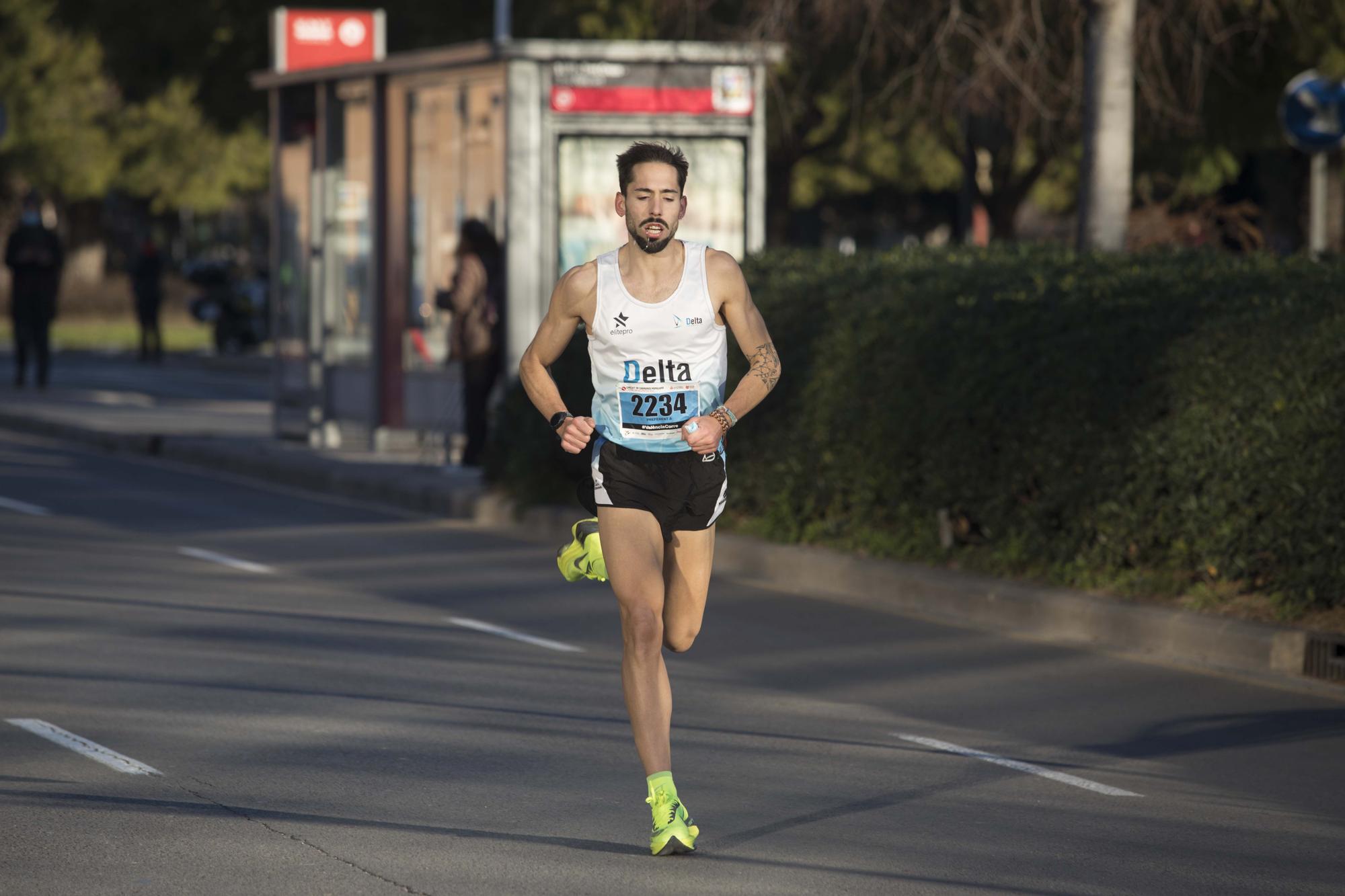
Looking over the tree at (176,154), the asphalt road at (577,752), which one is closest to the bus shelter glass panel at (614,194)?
the asphalt road at (577,752)

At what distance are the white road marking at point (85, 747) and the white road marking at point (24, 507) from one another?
7.05m

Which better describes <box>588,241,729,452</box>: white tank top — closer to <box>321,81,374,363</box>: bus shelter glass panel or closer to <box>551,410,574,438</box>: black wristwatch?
<box>551,410,574,438</box>: black wristwatch

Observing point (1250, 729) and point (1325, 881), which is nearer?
point (1325, 881)

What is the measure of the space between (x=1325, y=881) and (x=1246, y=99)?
16.0 m

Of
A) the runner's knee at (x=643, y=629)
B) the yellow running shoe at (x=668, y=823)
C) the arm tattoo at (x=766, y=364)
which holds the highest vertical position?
the arm tattoo at (x=766, y=364)

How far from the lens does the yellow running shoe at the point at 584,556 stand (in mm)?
6406

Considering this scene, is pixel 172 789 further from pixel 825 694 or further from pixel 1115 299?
pixel 1115 299

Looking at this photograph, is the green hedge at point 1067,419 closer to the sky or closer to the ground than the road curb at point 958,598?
closer to the sky

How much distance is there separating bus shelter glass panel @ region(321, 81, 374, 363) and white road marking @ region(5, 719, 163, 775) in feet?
37.4

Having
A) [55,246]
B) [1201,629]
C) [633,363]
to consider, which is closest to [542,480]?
[1201,629]

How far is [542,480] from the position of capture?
48.4ft

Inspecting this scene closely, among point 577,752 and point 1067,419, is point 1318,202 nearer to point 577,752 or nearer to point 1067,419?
point 1067,419

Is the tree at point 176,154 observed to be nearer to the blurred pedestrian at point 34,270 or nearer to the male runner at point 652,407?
the blurred pedestrian at point 34,270

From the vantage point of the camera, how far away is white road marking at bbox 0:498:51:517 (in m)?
14.7
